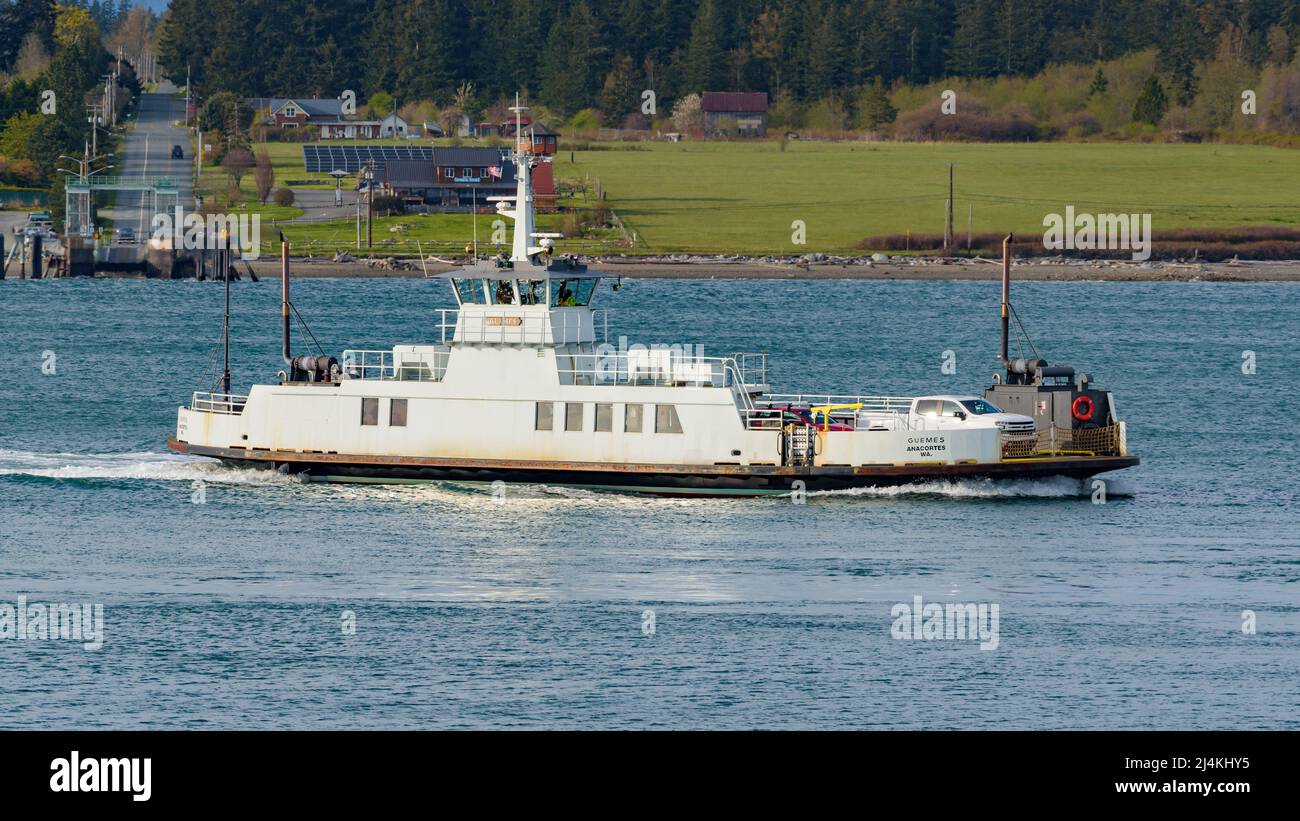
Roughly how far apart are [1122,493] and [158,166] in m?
135

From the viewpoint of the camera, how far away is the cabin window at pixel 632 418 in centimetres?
4600

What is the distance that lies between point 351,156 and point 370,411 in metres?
128

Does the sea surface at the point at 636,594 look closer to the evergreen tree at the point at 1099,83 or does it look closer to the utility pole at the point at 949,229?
the utility pole at the point at 949,229

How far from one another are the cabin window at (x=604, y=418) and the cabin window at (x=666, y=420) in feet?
3.41

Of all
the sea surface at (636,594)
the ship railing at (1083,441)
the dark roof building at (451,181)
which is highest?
the dark roof building at (451,181)

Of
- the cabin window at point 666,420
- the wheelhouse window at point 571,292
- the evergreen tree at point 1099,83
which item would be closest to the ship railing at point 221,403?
the wheelhouse window at point 571,292

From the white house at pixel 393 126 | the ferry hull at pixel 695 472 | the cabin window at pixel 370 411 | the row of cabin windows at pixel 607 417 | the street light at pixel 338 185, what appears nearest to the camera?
the ferry hull at pixel 695 472

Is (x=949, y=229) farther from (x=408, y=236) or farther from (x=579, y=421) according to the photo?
(x=579, y=421)

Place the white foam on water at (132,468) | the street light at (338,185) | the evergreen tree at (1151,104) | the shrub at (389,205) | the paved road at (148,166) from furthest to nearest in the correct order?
the evergreen tree at (1151,104)
the street light at (338,185)
the shrub at (389,205)
the paved road at (148,166)
the white foam on water at (132,468)

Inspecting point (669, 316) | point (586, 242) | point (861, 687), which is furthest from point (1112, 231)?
point (861, 687)

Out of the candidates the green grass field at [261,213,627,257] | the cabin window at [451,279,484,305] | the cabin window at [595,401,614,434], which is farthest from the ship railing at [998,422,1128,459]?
the green grass field at [261,213,627,257]

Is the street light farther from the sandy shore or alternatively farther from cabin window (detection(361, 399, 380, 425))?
cabin window (detection(361, 399, 380, 425))

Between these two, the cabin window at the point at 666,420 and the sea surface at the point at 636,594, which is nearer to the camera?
the sea surface at the point at 636,594

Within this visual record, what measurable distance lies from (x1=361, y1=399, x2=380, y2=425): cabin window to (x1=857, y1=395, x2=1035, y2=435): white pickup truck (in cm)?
1113
